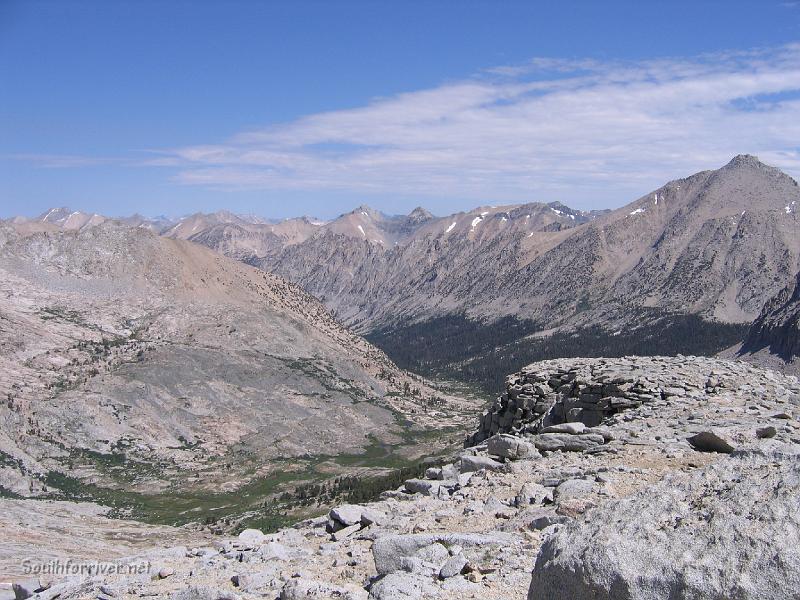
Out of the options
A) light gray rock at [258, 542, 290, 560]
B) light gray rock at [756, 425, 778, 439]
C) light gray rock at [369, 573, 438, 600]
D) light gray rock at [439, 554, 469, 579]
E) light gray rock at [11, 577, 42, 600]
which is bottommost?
light gray rock at [11, 577, 42, 600]

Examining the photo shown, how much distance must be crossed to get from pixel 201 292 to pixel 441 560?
16305 centimetres

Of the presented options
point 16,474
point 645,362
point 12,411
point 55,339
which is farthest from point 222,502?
point 645,362

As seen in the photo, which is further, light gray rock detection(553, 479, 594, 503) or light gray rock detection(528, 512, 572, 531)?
light gray rock detection(553, 479, 594, 503)

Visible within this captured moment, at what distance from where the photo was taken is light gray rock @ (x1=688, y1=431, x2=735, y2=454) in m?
19.4

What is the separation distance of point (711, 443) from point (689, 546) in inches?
544

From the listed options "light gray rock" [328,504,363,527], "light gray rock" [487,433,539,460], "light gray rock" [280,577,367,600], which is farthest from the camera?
"light gray rock" [487,433,539,460]

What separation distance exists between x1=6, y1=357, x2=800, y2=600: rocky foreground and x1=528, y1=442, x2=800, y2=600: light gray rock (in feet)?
0.05

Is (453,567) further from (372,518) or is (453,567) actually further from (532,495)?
(532,495)

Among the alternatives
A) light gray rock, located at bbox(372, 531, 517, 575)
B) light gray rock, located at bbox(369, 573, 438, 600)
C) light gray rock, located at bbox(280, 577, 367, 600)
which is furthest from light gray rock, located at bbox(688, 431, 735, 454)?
light gray rock, located at bbox(280, 577, 367, 600)

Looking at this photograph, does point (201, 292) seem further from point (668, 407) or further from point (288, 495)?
point (668, 407)

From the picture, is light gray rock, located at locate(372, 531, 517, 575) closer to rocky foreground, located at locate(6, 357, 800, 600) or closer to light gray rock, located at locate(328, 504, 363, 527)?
rocky foreground, located at locate(6, 357, 800, 600)

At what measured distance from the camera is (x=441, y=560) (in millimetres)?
12289

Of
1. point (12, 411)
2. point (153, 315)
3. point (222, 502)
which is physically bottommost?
point (222, 502)

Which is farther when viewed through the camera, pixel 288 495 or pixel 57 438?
pixel 57 438
